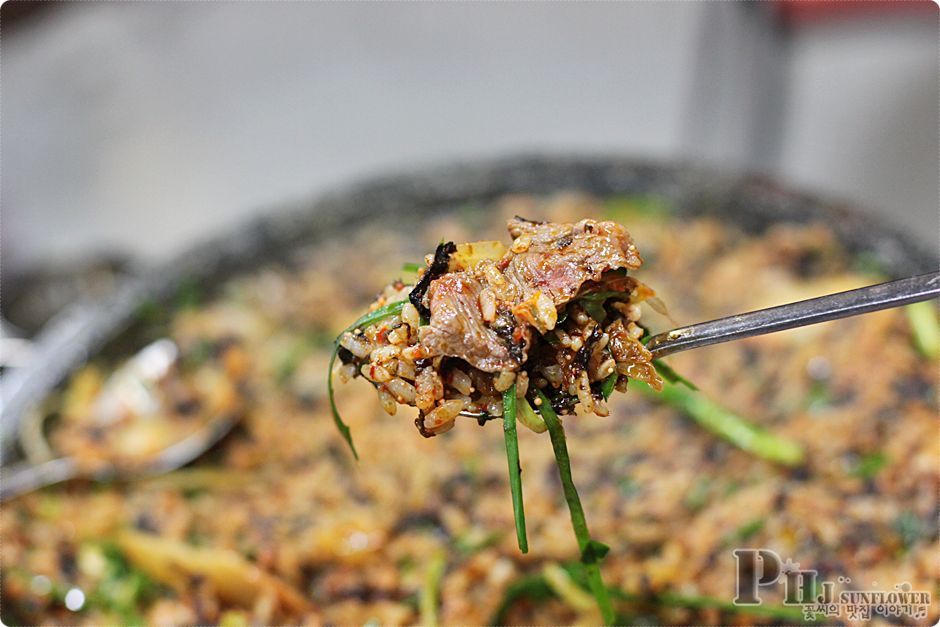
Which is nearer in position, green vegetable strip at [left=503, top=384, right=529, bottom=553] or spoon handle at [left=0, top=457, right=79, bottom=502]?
green vegetable strip at [left=503, top=384, right=529, bottom=553]

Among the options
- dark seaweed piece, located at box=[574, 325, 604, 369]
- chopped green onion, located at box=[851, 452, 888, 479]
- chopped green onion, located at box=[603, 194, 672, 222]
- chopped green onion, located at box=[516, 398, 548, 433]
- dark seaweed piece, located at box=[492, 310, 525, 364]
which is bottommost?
chopped green onion, located at box=[851, 452, 888, 479]

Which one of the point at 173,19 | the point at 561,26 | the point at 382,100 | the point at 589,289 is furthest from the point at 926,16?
the point at 173,19

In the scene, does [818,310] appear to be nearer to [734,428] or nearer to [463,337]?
[463,337]

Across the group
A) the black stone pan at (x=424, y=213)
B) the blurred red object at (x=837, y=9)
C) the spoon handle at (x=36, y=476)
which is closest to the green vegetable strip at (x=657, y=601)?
the black stone pan at (x=424, y=213)

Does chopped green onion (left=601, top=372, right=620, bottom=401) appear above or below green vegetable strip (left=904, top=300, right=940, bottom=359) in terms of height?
above

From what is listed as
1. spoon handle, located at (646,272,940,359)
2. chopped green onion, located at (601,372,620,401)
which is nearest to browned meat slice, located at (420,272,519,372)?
chopped green onion, located at (601,372,620,401)

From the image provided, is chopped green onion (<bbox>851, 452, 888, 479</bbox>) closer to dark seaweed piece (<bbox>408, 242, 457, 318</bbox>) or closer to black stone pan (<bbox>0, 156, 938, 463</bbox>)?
black stone pan (<bbox>0, 156, 938, 463</bbox>)

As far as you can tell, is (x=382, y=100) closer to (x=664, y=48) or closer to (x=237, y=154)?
(x=237, y=154)
